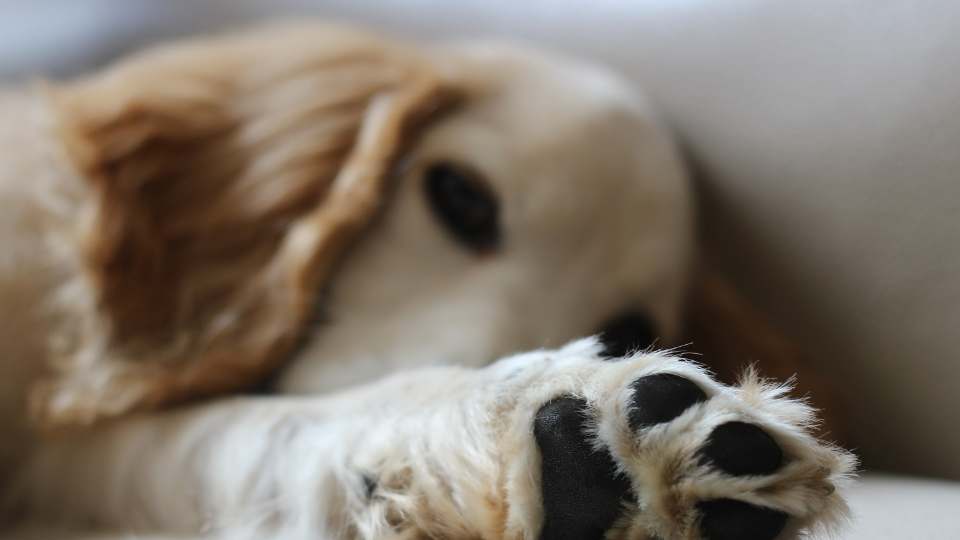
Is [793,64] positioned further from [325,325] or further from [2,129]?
[2,129]

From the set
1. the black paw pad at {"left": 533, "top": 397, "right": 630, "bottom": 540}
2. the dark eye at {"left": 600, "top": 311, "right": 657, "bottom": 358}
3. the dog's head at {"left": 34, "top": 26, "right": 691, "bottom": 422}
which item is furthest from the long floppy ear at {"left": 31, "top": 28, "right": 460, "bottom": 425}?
the black paw pad at {"left": 533, "top": 397, "right": 630, "bottom": 540}

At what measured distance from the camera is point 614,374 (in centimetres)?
53

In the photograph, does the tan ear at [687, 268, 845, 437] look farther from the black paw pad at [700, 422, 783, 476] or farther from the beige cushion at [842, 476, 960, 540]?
the black paw pad at [700, 422, 783, 476]

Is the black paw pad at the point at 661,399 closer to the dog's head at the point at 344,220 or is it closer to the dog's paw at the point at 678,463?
the dog's paw at the point at 678,463

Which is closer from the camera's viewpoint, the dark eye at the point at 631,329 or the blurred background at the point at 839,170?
the blurred background at the point at 839,170

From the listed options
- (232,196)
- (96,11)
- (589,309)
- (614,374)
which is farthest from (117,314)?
(96,11)

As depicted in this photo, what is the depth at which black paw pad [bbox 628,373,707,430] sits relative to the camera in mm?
506

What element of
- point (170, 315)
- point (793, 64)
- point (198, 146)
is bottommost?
point (170, 315)

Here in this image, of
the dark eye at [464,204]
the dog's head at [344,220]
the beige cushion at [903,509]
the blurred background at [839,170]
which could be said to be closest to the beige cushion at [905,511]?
the beige cushion at [903,509]

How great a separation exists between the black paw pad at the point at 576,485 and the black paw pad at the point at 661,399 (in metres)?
0.03

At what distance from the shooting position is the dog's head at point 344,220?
925 millimetres

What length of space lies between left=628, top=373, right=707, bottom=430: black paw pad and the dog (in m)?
0.11

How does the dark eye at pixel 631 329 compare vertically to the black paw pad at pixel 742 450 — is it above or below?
below

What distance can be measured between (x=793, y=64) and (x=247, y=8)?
1.03 m
